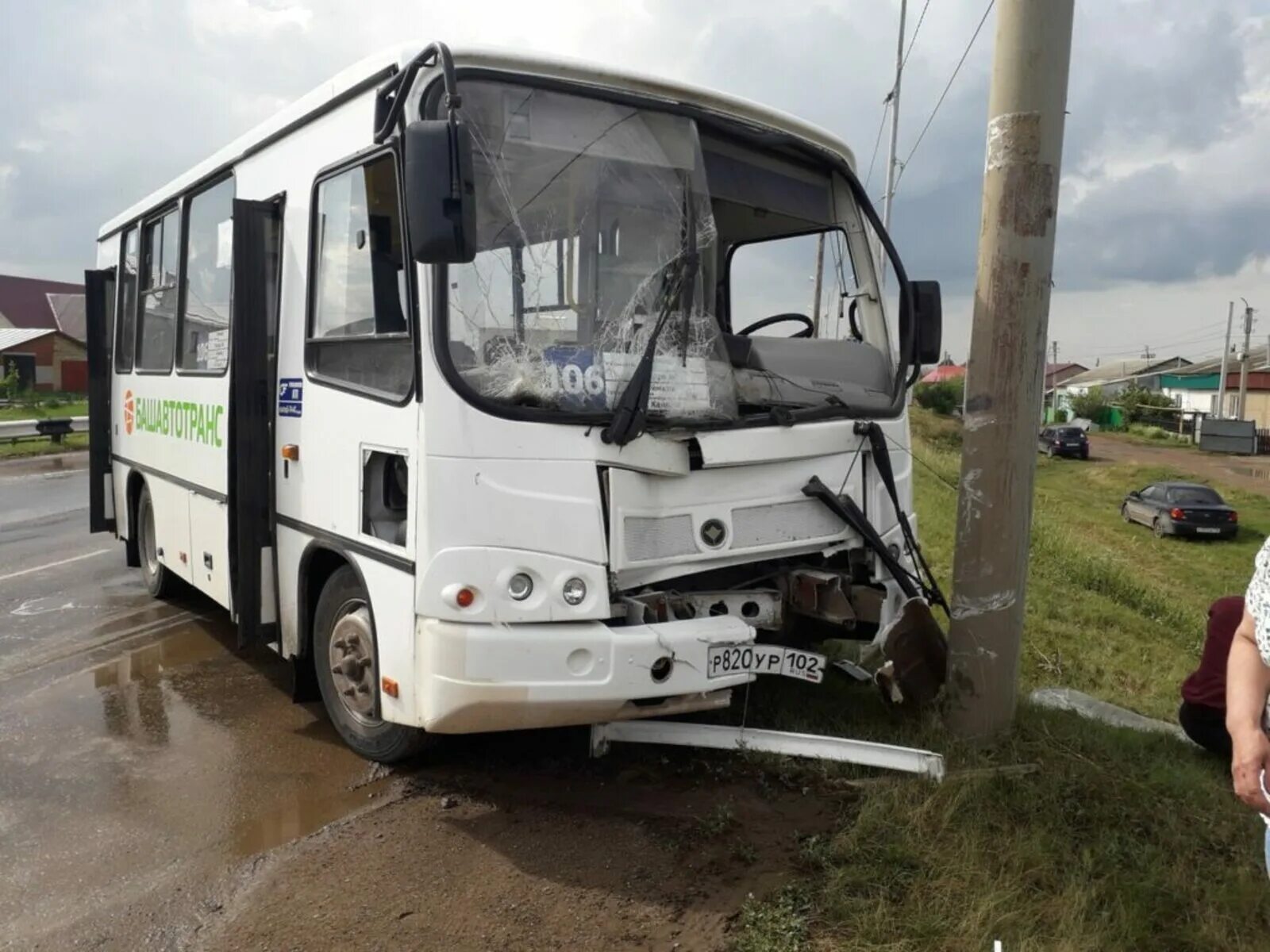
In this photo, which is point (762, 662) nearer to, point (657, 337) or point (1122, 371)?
point (657, 337)

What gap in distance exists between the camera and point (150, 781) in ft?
15.4

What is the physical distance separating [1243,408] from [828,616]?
6869cm

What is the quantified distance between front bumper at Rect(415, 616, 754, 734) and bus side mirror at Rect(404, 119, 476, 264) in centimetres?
137

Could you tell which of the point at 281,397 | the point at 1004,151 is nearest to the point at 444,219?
the point at 281,397

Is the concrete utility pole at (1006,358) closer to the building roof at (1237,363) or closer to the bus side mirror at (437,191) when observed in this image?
the bus side mirror at (437,191)

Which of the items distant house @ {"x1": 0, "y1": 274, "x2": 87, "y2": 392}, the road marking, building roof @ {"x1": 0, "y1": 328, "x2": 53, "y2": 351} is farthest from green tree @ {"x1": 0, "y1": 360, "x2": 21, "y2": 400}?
the road marking

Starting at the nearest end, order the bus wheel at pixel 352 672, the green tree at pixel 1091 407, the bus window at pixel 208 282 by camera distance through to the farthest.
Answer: the bus wheel at pixel 352 672, the bus window at pixel 208 282, the green tree at pixel 1091 407

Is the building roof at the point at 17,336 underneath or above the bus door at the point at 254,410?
above

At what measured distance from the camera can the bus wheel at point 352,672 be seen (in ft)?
14.5

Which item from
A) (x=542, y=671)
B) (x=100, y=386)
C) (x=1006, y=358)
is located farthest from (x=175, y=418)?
(x=1006, y=358)

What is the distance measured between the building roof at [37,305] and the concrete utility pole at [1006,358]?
186 ft

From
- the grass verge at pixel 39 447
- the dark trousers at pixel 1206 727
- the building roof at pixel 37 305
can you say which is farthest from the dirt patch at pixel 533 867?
the building roof at pixel 37 305

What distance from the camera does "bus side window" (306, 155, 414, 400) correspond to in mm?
4070

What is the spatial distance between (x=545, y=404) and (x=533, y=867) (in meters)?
1.73
